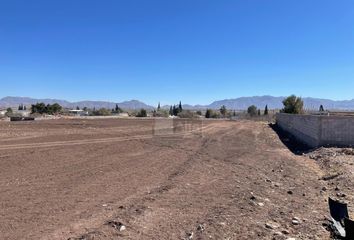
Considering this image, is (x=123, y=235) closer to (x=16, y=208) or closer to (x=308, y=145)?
(x=16, y=208)

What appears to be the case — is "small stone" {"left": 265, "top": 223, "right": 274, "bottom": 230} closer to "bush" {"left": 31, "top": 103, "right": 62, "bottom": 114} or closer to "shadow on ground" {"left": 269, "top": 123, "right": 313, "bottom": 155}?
"shadow on ground" {"left": 269, "top": 123, "right": 313, "bottom": 155}

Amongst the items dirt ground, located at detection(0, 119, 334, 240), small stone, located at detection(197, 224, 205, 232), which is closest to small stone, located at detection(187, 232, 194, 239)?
dirt ground, located at detection(0, 119, 334, 240)

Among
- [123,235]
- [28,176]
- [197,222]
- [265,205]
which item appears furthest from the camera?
[28,176]

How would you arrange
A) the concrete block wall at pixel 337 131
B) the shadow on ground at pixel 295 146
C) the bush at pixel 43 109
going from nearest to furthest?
the concrete block wall at pixel 337 131 < the shadow on ground at pixel 295 146 < the bush at pixel 43 109

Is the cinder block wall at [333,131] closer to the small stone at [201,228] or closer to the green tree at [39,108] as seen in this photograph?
the small stone at [201,228]

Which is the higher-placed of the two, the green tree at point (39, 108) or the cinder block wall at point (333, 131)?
A: the green tree at point (39, 108)

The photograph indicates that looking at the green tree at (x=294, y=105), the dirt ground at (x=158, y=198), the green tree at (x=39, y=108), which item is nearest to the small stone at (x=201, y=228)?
the dirt ground at (x=158, y=198)

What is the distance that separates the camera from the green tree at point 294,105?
234ft

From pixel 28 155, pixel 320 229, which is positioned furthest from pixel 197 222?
pixel 28 155

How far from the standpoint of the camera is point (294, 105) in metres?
73.9

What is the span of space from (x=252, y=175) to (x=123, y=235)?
7927mm

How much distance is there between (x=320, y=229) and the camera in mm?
8516

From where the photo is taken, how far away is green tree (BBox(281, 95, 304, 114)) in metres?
71.2

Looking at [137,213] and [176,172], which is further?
[176,172]
